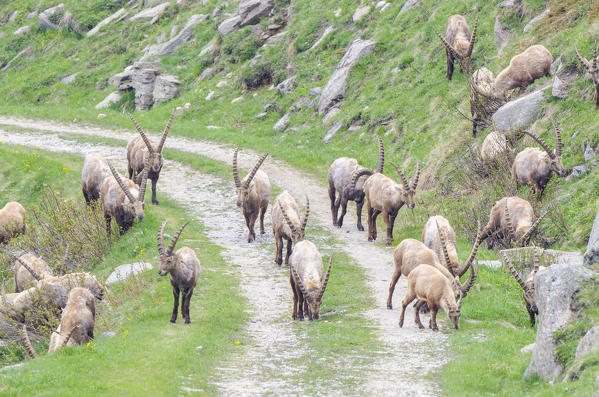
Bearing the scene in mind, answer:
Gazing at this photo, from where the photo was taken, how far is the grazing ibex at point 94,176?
2853 centimetres

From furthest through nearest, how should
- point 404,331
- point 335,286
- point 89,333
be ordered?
1. point 335,286
2. point 89,333
3. point 404,331

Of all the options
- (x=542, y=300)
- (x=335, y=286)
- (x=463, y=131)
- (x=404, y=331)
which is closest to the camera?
(x=542, y=300)

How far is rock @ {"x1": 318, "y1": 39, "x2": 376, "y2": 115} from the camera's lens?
40281 millimetres

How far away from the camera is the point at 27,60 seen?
2408 inches

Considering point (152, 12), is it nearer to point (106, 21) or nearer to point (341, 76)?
point (106, 21)

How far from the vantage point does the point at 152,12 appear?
197ft

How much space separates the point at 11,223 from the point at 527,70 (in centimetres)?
1996

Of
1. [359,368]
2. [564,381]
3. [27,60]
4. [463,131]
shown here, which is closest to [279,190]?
[463,131]

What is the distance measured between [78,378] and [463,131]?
20525mm

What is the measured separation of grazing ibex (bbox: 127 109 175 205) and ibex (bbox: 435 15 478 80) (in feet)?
41.5

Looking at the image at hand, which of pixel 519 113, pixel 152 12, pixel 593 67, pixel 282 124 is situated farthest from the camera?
pixel 152 12

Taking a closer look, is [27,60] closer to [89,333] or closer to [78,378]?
[89,333]

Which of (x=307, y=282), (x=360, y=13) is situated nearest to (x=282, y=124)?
(x=360, y=13)

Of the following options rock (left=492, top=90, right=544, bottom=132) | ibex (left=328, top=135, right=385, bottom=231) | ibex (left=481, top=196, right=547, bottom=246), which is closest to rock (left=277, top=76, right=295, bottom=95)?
ibex (left=328, top=135, right=385, bottom=231)
